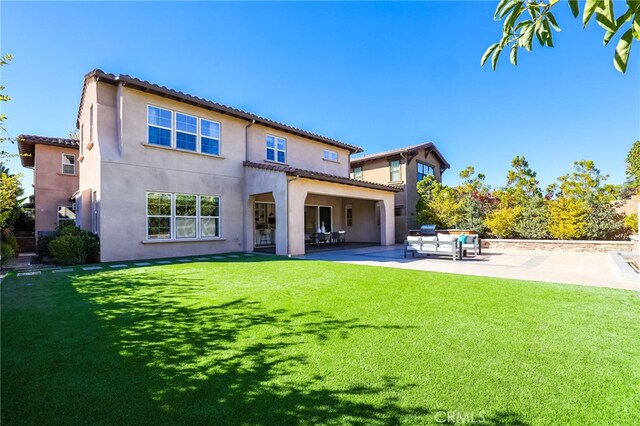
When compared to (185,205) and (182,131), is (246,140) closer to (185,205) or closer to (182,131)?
(182,131)

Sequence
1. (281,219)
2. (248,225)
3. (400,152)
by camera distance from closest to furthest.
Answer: (281,219), (248,225), (400,152)

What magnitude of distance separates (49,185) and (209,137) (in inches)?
510

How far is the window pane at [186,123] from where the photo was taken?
13825 mm

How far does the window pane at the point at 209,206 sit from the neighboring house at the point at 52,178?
1078 cm

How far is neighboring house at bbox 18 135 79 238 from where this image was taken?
18875mm

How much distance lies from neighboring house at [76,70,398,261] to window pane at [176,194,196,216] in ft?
0.15

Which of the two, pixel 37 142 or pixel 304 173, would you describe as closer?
pixel 304 173

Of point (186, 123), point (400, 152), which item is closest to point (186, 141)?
point (186, 123)

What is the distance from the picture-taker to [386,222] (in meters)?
19.8

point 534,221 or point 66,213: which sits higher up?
point 66,213

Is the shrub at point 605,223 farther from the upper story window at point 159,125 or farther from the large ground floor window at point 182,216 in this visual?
the upper story window at point 159,125

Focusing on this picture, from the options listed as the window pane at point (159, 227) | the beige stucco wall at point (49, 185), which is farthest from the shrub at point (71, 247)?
the beige stucco wall at point (49, 185)

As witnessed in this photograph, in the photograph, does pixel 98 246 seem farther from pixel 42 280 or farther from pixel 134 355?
pixel 134 355

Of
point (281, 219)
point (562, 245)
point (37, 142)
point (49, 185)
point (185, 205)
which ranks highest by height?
point (37, 142)
